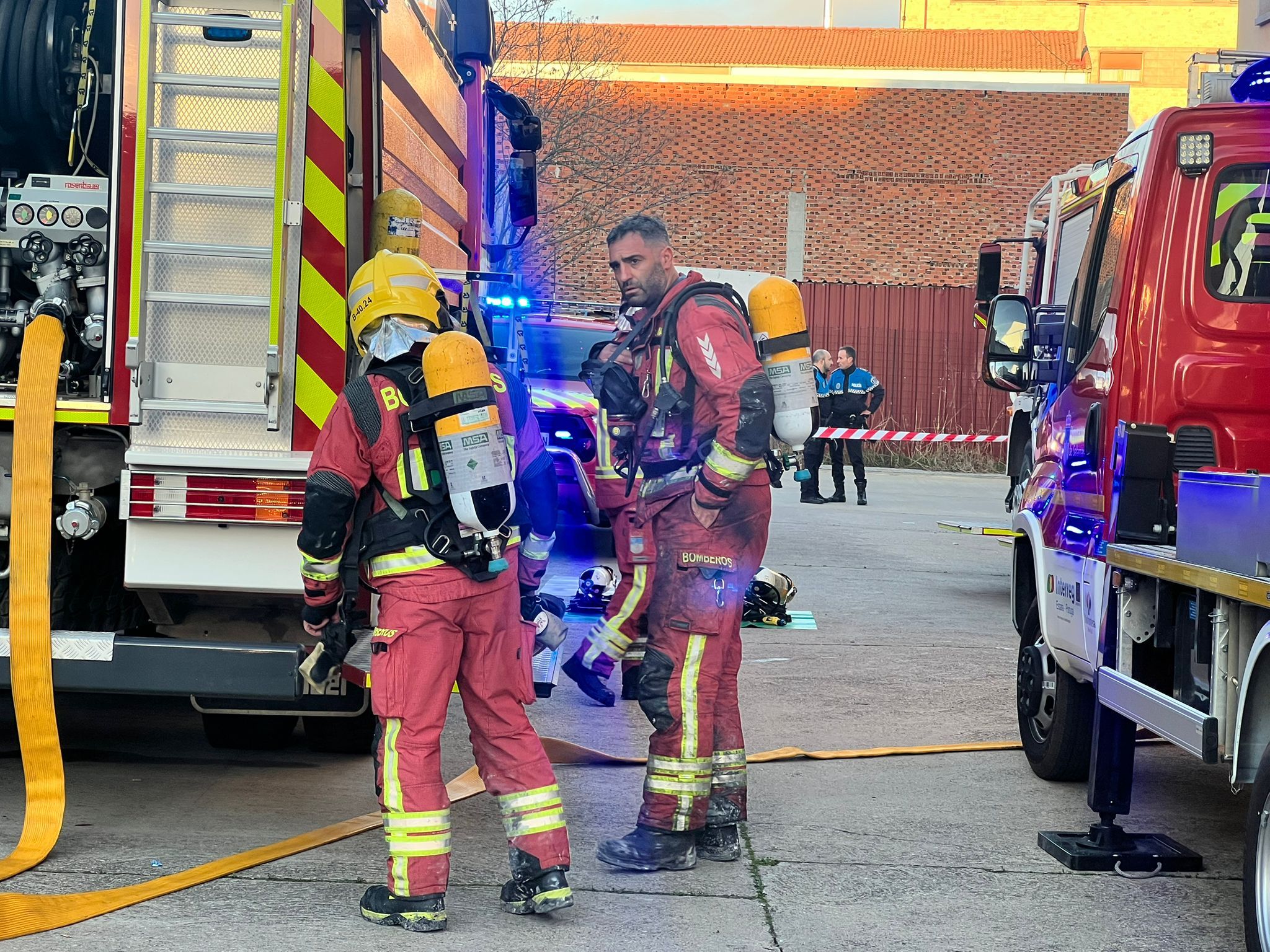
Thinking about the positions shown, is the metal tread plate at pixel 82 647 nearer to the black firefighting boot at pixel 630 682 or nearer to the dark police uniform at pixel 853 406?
the black firefighting boot at pixel 630 682

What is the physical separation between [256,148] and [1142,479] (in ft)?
9.26

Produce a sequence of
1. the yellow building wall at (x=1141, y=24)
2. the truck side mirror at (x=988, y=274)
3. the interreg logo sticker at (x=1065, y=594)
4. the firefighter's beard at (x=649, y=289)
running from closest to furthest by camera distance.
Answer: the firefighter's beard at (x=649, y=289), the interreg logo sticker at (x=1065, y=594), the truck side mirror at (x=988, y=274), the yellow building wall at (x=1141, y=24)

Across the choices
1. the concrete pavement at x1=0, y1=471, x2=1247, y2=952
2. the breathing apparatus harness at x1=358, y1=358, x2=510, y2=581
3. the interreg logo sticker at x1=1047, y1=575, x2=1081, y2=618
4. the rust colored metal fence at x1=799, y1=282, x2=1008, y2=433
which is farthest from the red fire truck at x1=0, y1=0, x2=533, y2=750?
the rust colored metal fence at x1=799, y1=282, x2=1008, y2=433

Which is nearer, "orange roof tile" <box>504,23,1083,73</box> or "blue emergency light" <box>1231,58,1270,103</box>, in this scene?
"blue emergency light" <box>1231,58,1270,103</box>

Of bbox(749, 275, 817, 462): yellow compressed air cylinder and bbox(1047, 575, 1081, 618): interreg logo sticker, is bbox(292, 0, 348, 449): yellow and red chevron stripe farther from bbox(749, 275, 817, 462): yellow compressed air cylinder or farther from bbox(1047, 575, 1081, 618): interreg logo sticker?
bbox(1047, 575, 1081, 618): interreg logo sticker

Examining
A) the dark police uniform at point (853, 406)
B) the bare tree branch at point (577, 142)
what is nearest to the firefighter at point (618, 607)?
the dark police uniform at point (853, 406)

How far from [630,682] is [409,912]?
3303mm

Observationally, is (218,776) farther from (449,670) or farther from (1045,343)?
(1045,343)

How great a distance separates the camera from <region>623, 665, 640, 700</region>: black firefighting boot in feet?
23.4

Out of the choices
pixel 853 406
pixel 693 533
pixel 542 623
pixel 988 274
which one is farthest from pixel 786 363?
pixel 853 406

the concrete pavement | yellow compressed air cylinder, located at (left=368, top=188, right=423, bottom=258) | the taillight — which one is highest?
yellow compressed air cylinder, located at (left=368, top=188, right=423, bottom=258)

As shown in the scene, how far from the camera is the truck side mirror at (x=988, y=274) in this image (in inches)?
407

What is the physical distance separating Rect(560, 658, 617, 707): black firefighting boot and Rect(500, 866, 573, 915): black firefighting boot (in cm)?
291

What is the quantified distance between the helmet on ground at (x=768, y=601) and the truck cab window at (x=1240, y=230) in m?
4.61
